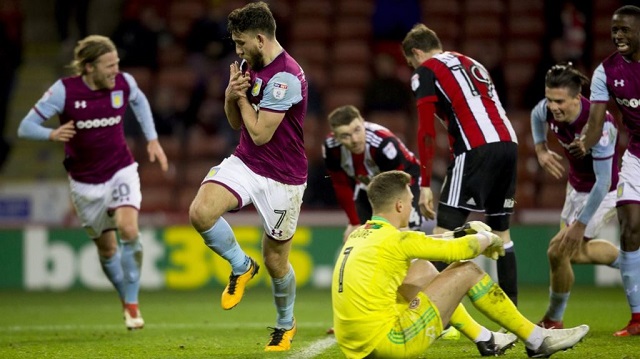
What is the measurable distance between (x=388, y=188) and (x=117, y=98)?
4.16m

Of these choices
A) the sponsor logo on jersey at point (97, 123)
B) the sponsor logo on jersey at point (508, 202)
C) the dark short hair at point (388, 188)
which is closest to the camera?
the dark short hair at point (388, 188)

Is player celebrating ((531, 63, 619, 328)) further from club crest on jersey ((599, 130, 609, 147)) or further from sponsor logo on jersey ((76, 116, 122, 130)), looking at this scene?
sponsor logo on jersey ((76, 116, 122, 130))

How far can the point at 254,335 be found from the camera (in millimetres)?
8383

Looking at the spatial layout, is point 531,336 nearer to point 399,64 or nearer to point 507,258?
point 507,258

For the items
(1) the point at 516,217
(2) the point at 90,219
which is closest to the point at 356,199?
(2) the point at 90,219

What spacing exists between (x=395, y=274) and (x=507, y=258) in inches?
75.4

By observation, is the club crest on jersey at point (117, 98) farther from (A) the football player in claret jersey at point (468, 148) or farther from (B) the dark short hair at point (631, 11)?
(B) the dark short hair at point (631, 11)

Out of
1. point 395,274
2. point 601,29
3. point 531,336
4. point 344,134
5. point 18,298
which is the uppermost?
point 601,29

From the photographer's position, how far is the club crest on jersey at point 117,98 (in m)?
9.11

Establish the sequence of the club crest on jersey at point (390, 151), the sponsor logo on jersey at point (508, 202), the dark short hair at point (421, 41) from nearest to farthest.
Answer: the sponsor logo on jersey at point (508, 202) < the dark short hair at point (421, 41) < the club crest on jersey at point (390, 151)

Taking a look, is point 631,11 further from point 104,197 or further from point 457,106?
point 104,197

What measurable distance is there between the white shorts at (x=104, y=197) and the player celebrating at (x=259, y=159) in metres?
2.40

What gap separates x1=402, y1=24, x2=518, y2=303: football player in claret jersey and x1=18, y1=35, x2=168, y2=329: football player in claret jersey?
2.89 meters

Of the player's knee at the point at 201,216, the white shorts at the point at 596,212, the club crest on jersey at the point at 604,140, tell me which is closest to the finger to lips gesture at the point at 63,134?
the player's knee at the point at 201,216
